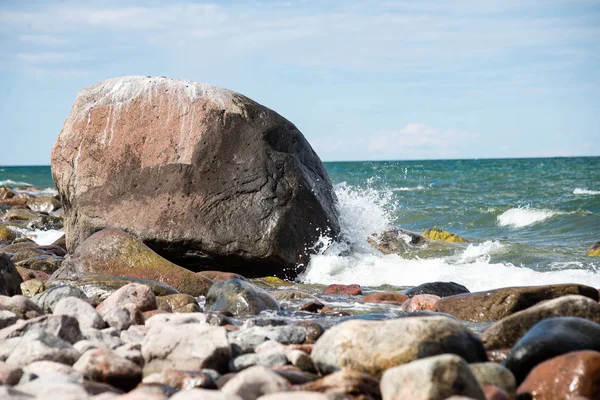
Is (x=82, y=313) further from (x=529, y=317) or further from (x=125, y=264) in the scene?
(x=529, y=317)

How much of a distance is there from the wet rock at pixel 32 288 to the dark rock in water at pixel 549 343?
499 centimetres

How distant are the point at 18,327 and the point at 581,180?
32.4 metres

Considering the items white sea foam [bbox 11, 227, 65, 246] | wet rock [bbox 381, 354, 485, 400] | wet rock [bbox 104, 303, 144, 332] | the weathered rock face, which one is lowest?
white sea foam [bbox 11, 227, 65, 246]

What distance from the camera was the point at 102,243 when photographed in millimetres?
8781

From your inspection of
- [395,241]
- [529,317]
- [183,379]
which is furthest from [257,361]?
[395,241]

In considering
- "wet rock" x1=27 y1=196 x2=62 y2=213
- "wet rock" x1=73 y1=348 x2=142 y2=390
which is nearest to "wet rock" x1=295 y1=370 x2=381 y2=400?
"wet rock" x1=73 y1=348 x2=142 y2=390

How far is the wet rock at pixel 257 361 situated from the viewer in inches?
183

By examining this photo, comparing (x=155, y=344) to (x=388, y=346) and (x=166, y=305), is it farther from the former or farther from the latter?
(x=166, y=305)

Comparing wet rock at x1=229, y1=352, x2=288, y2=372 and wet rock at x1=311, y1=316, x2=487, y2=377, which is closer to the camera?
wet rock at x1=311, y1=316, x2=487, y2=377

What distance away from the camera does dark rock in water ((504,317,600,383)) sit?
170 inches

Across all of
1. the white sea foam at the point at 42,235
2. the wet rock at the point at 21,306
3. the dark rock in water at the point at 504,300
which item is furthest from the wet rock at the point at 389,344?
the white sea foam at the point at 42,235

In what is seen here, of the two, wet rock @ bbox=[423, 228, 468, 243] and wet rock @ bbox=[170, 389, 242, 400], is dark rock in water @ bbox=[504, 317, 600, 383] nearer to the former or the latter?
wet rock @ bbox=[170, 389, 242, 400]

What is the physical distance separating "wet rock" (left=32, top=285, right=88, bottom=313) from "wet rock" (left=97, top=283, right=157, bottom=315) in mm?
296

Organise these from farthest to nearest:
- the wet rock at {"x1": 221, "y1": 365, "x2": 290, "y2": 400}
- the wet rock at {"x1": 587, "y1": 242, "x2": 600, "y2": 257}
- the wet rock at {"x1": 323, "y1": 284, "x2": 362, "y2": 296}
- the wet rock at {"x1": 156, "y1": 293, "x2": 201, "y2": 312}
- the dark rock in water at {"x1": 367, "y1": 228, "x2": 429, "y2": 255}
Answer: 1. the dark rock in water at {"x1": 367, "y1": 228, "x2": 429, "y2": 255}
2. the wet rock at {"x1": 587, "y1": 242, "x2": 600, "y2": 257}
3. the wet rock at {"x1": 323, "y1": 284, "x2": 362, "y2": 296}
4. the wet rock at {"x1": 156, "y1": 293, "x2": 201, "y2": 312}
5. the wet rock at {"x1": 221, "y1": 365, "x2": 290, "y2": 400}
